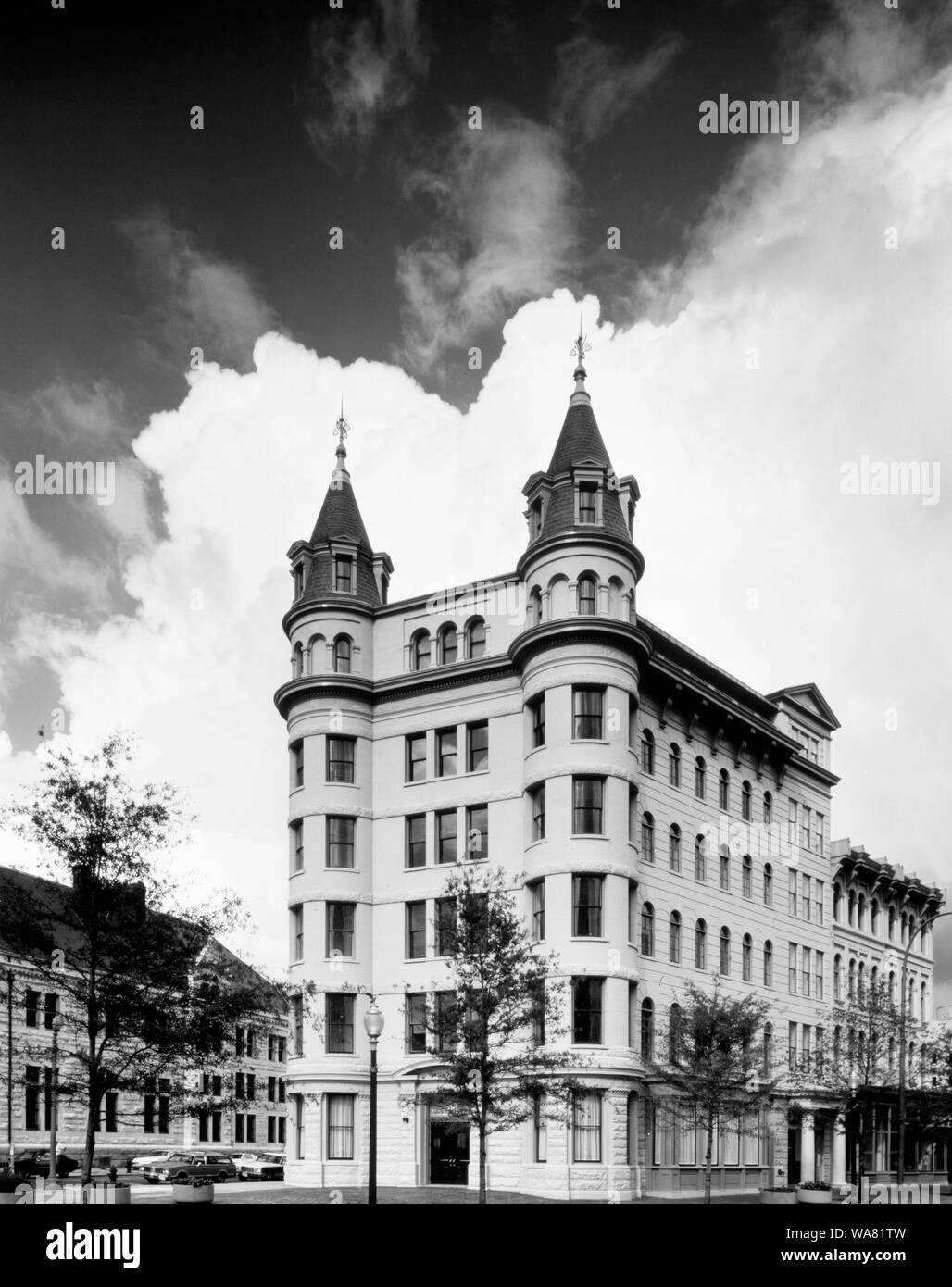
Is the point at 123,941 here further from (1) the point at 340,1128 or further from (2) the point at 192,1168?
(2) the point at 192,1168

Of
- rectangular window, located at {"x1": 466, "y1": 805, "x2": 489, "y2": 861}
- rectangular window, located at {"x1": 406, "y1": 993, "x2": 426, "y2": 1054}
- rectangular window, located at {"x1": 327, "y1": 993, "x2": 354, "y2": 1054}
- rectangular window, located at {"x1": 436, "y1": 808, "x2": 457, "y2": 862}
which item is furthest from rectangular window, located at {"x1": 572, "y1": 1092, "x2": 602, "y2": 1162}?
rectangular window, located at {"x1": 436, "y1": 808, "x2": 457, "y2": 862}

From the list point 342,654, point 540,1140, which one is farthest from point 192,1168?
point 342,654

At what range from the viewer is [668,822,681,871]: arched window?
166 feet

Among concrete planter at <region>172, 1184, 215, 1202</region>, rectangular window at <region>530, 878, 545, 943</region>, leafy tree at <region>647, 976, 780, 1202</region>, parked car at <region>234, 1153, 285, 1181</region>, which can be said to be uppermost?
rectangular window at <region>530, 878, 545, 943</region>

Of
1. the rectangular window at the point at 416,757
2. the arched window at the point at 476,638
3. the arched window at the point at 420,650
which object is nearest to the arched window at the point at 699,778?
the arched window at the point at 476,638

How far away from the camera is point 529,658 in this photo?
47.4m

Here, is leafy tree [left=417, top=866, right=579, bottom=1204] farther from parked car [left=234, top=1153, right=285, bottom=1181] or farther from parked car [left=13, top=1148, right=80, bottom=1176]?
parked car [left=234, top=1153, right=285, bottom=1181]

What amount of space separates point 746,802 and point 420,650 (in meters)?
15.8

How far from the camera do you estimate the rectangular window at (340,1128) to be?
47656mm

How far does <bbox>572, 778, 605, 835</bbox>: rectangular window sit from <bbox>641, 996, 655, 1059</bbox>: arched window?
6.51 meters

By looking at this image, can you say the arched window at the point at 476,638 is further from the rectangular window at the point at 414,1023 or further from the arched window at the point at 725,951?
the arched window at the point at 725,951

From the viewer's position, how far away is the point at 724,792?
55688 millimetres

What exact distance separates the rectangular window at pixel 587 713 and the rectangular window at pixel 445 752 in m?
5.88
